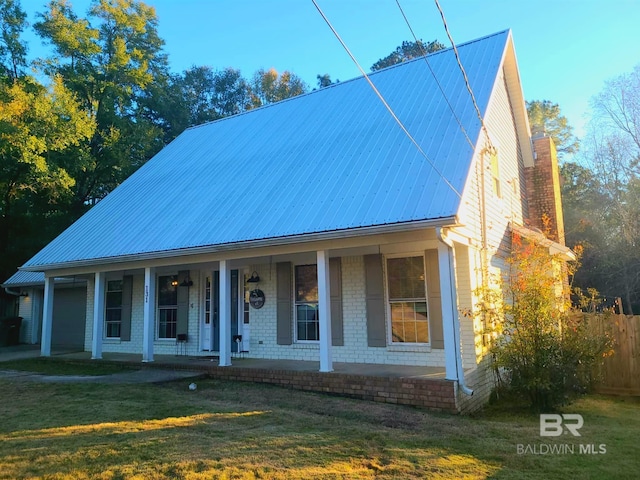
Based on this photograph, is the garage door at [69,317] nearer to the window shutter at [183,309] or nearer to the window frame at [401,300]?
the window shutter at [183,309]

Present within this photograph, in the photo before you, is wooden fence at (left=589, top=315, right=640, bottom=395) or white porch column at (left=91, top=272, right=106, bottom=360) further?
white porch column at (left=91, top=272, right=106, bottom=360)

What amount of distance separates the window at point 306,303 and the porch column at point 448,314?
3.87 meters

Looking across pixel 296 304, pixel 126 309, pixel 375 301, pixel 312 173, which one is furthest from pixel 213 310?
pixel 375 301

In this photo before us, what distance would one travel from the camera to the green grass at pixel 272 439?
458 centimetres

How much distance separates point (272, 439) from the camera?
5.48 m

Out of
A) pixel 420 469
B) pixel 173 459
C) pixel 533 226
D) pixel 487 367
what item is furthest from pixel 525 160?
pixel 173 459

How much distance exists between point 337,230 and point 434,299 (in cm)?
252

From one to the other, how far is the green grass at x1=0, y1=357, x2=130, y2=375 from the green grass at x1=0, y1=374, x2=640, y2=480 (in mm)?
3001

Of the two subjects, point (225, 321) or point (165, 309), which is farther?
point (165, 309)

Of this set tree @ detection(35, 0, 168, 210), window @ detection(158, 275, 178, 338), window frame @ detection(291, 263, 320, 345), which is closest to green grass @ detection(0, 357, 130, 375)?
window @ detection(158, 275, 178, 338)

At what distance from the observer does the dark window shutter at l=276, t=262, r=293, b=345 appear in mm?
11086

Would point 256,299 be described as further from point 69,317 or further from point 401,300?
point 69,317

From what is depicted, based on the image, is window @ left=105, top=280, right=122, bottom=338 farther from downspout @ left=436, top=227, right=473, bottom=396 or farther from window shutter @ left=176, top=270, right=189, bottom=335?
downspout @ left=436, top=227, right=473, bottom=396

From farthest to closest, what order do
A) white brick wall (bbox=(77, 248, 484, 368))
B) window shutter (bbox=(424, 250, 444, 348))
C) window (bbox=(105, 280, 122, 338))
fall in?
window (bbox=(105, 280, 122, 338)) → window shutter (bbox=(424, 250, 444, 348)) → white brick wall (bbox=(77, 248, 484, 368))
